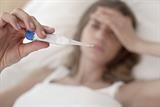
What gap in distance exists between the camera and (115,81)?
1.67m

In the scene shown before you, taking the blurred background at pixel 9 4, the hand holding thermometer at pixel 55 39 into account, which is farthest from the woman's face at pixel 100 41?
the hand holding thermometer at pixel 55 39

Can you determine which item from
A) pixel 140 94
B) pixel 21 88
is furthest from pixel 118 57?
pixel 21 88

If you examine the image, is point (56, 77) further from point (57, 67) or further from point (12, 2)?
point (12, 2)

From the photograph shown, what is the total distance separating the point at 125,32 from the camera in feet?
5.09

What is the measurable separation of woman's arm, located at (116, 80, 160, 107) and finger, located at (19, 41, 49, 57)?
2.10ft

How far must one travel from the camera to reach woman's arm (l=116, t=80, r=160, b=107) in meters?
1.48

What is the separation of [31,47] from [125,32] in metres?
0.63

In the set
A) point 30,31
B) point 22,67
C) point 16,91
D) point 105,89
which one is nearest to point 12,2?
point 22,67

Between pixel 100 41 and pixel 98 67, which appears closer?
pixel 100 41

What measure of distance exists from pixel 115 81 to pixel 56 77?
0.93 ft

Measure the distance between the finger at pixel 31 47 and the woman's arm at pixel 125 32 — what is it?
592mm

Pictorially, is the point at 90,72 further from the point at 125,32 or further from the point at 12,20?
the point at 12,20

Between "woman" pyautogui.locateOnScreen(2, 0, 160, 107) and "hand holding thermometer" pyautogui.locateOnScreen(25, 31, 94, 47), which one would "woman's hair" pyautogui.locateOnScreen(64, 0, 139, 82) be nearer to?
"woman" pyautogui.locateOnScreen(2, 0, 160, 107)

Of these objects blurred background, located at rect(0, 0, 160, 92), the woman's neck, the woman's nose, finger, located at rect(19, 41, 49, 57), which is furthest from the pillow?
finger, located at rect(19, 41, 49, 57)
